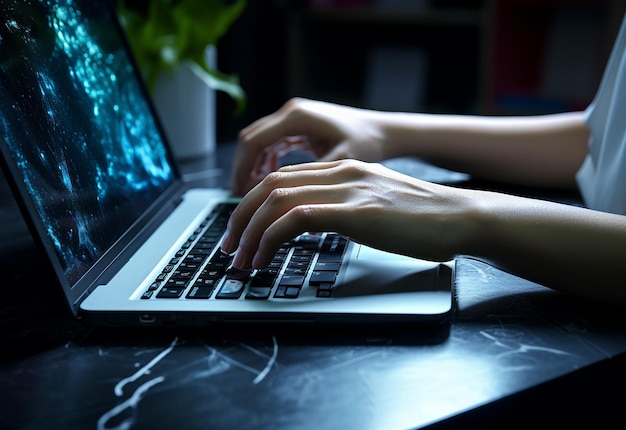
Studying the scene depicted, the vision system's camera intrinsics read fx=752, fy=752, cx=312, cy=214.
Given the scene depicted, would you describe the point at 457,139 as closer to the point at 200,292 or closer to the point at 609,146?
the point at 609,146

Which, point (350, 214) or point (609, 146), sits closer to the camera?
point (350, 214)

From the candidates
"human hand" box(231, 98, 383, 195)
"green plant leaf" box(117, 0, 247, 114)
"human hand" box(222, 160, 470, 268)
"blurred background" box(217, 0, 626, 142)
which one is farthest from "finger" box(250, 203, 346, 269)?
"blurred background" box(217, 0, 626, 142)

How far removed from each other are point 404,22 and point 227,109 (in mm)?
662

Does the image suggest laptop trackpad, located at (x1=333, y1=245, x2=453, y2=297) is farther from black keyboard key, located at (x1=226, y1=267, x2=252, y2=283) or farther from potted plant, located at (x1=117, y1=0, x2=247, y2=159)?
potted plant, located at (x1=117, y1=0, x2=247, y2=159)

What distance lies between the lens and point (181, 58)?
4.00 feet

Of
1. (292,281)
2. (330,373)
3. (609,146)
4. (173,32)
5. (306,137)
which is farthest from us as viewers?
(173,32)

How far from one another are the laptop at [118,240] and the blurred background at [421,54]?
128cm

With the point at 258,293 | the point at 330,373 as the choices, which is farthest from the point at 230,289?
the point at 330,373

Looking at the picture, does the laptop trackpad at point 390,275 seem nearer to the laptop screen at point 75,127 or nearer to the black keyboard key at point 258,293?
the black keyboard key at point 258,293

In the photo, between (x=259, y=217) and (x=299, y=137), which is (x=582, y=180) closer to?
(x=299, y=137)

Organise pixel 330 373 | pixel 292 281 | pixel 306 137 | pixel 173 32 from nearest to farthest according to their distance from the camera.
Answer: pixel 330 373 < pixel 292 281 < pixel 306 137 < pixel 173 32

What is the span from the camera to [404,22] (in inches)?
92.5

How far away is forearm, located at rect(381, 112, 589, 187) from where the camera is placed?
0.99 m

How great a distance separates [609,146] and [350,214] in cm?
40
